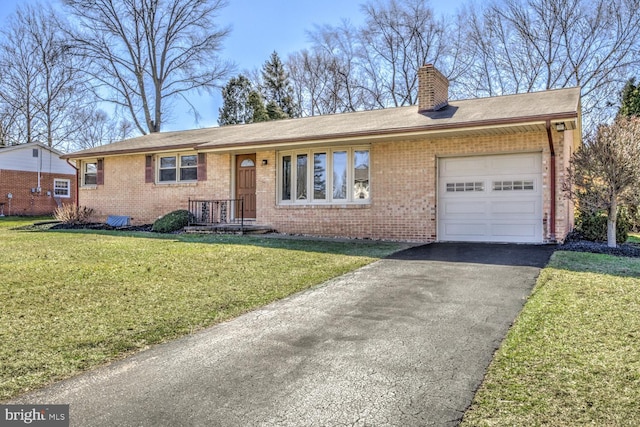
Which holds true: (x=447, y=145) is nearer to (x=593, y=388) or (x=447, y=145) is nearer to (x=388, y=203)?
(x=388, y=203)

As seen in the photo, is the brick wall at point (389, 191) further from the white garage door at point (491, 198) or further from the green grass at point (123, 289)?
the green grass at point (123, 289)

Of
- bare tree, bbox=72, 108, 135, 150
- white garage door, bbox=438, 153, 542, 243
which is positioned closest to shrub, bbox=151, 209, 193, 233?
white garage door, bbox=438, 153, 542, 243

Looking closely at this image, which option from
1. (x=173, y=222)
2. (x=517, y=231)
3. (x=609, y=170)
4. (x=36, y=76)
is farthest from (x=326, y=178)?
(x=36, y=76)

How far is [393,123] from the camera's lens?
11.6m

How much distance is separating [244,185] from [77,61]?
796 inches

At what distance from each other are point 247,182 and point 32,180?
1817 centimetres

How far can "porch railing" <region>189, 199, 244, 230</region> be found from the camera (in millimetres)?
14062

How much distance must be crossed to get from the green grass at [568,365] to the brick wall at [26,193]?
1060 inches

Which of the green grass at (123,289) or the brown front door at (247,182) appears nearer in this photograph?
the green grass at (123,289)

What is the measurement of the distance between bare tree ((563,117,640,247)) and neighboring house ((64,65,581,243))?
47cm

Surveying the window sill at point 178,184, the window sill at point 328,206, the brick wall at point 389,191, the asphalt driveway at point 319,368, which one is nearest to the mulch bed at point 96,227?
the brick wall at point 389,191

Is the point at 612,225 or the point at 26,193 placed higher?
the point at 26,193

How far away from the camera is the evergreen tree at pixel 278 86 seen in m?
32.9

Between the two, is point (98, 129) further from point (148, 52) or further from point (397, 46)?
point (397, 46)
